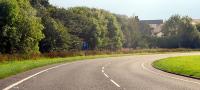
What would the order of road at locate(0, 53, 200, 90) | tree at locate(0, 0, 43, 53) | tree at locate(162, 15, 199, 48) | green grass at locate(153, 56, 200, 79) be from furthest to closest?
1. tree at locate(162, 15, 199, 48)
2. tree at locate(0, 0, 43, 53)
3. green grass at locate(153, 56, 200, 79)
4. road at locate(0, 53, 200, 90)

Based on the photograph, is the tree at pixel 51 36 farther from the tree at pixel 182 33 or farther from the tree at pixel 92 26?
the tree at pixel 182 33

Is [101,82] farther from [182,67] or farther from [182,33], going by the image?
[182,33]

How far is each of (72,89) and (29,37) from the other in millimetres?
45939

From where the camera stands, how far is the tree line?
59497 millimetres

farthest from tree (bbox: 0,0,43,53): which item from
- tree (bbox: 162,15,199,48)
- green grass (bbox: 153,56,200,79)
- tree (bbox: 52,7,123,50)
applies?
tree (bbox: 162,15,199,48)

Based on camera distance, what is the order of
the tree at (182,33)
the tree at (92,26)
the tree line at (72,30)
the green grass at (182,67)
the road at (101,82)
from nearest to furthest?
1. the road at (101,82)
2. the green grass at (182,67)
3. the tree line at (72,30)
4. the tree at (92,26)
5. the tree at (182,33)

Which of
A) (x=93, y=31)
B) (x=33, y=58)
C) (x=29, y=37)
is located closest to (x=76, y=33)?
(x=93, y=31)

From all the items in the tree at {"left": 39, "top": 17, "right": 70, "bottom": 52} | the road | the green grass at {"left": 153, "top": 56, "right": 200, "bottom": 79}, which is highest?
the tree at {"left": 39, "top": 17, "right": 70, "bottom": 52}

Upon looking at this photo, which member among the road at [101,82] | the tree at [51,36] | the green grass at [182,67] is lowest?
the green grass at [182,67]

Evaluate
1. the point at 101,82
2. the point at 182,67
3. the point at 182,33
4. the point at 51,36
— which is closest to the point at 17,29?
the point at 51,36

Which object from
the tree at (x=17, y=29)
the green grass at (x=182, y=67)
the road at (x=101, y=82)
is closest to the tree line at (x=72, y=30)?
the tree at (x=17, y=29)

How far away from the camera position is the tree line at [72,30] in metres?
59.5

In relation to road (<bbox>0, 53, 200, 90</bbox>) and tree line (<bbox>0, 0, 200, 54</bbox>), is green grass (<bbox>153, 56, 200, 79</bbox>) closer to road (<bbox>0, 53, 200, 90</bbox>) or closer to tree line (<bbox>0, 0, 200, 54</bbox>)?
road (<bbox>0, 53, 200, 90</bbox>)

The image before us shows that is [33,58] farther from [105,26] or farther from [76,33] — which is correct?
[105,26]
